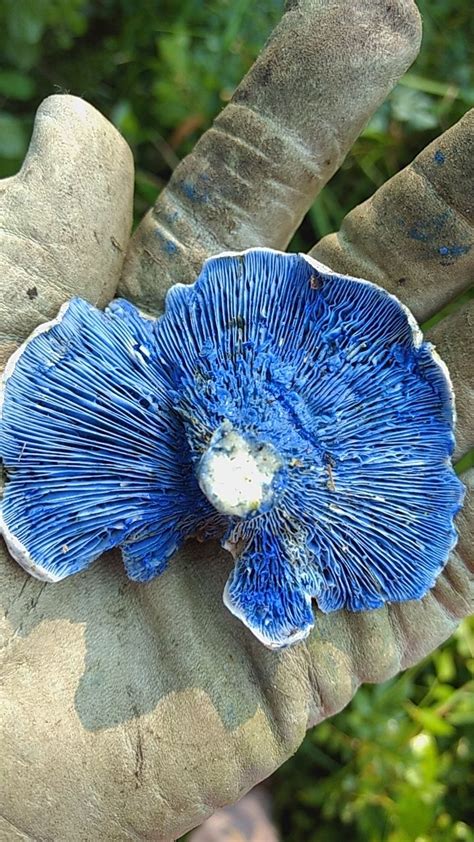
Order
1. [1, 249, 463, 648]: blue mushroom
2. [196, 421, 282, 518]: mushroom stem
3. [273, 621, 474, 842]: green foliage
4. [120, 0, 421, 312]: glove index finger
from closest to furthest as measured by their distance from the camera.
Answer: [196, 421, 282, 518]: mushroom stem < [1, 249, 463, 648]: blue mushroom < [120, 0, 421, 312]: glove index finger < [273, 621, 474, 842]: green foliage

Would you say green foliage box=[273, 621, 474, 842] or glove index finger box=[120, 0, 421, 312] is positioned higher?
glove index finger box=[120, 0, 421, 312]

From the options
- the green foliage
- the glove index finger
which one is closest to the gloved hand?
the glove index finger

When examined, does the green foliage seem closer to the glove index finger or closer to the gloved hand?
the gloved hand

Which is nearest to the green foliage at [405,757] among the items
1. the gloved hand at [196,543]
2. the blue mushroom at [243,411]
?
the gloved hand at [196,543]

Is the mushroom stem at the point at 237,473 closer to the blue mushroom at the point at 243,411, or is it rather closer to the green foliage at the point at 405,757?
the blue mushroom at the point at 243,411

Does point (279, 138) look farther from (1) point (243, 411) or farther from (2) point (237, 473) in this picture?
(2) point (237, 473)

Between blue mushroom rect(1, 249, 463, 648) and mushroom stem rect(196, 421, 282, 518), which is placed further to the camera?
blue mushroom rect(1, 249, 463, 648)
